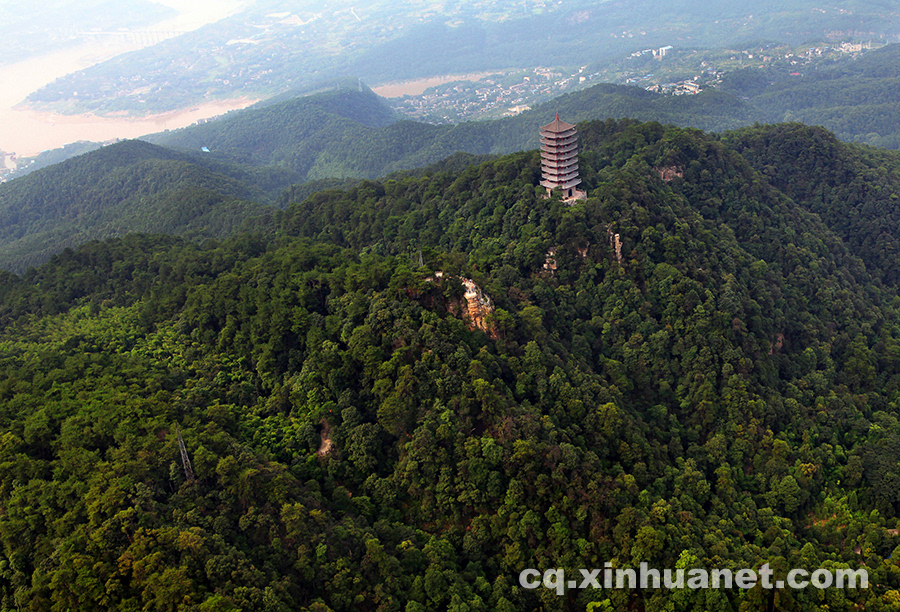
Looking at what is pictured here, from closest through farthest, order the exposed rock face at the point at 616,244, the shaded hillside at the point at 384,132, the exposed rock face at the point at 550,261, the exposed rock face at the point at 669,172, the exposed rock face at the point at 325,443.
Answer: the exposed rock face at the point at 325,443 < the exposed rock face at the point at 616,244 < the exposed rock face at the point at 550,261 < the exposed rock face at the point at 669,172 < the shaded hillside at the point at 384,132

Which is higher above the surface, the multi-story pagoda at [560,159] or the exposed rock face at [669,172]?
the multi-story pagoda at [560,159]

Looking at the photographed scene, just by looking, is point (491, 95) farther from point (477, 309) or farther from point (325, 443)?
point (325, 443)

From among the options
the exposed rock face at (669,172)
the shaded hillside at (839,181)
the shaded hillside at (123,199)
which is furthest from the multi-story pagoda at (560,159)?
the shaded hillside at (123,199)

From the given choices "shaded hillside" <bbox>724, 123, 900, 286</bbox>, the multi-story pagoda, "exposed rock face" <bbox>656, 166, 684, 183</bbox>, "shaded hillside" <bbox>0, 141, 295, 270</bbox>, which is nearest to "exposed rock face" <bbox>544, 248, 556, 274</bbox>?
the multi-story pagoda

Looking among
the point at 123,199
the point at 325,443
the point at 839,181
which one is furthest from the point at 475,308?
the point at 123,199

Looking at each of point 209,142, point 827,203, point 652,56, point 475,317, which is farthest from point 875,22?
point 475,317

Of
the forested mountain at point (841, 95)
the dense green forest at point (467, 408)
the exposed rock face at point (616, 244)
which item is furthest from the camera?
the forested mountain at point (841, 95)

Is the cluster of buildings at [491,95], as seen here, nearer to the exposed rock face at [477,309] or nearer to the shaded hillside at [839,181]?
the shaded hillside at [839,181]
